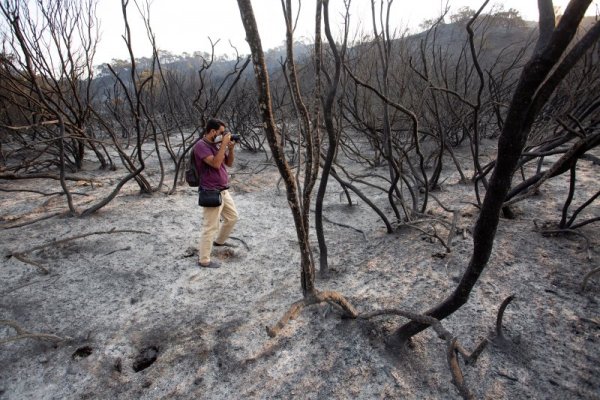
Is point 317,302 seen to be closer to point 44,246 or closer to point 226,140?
point 226,140

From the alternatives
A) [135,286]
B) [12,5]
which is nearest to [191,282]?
[135,286]

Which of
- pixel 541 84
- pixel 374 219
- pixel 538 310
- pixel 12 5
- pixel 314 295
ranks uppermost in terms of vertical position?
pixel 12 5

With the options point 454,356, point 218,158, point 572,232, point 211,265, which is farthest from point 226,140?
point 572,232

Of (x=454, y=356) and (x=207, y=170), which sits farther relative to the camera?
(x=207, y=170)

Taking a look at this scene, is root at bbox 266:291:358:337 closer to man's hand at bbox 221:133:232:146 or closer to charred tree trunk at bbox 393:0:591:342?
charred tree trunk at bbox 393:0:591:342

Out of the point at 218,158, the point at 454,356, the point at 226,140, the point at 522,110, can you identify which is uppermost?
the point at 522,110

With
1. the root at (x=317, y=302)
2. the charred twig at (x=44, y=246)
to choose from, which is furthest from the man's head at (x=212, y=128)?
the root at (x=317, y=302)

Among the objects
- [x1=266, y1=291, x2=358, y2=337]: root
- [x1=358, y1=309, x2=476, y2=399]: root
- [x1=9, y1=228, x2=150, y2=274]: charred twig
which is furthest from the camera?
[x1=9, y1=228, x2=150, y2=274]: charred twig

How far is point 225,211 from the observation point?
9.85ft

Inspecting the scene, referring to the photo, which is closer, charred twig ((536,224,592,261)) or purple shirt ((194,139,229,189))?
charred twig ((536,224,592,261))

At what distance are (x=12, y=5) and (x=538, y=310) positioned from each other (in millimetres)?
5252

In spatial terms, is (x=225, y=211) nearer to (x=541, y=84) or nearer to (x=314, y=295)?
(x=314, y=295)

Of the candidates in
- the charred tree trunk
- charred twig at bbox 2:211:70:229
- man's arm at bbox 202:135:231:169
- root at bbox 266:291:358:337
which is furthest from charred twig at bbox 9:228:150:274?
the charred tree trunk

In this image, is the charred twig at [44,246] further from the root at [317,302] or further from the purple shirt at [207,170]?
the root at [317,302]
